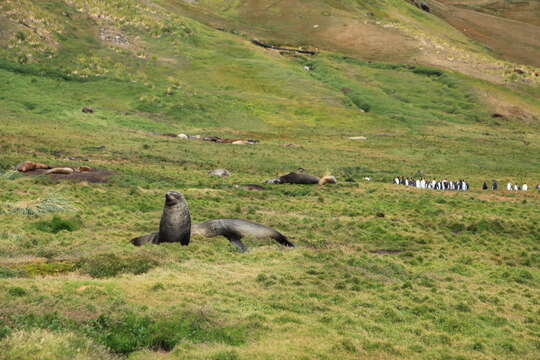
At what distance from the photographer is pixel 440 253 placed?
25984 millimetres

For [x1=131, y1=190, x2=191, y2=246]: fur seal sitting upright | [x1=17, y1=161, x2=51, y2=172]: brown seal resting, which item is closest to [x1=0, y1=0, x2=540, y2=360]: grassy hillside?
[x1=131, y1=190, x2=191, y2=246]: fur seal sitting upright

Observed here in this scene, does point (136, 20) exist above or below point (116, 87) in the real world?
above

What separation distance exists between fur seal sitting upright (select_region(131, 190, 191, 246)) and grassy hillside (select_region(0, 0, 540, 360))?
2.50 ft

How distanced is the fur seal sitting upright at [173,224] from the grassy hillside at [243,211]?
30.0 inches

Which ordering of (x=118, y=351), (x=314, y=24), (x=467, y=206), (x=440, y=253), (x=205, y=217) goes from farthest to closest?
(x=314, y=24) < (x=467, y=206) < (x=205, y=217) < (x=440, y=253) < (x=118, y=351)

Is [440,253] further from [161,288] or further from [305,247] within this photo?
[161,288]

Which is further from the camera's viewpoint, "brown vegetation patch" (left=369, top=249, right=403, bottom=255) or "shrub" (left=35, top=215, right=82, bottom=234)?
"brown vegetation patch" (left=369, top=249, right=403, bottom=255)

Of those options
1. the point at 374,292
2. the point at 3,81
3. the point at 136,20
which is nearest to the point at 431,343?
the point at 374,292

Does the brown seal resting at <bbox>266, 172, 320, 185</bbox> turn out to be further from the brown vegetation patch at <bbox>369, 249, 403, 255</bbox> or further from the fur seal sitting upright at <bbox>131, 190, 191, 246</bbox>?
the fur seal sitting upright at <bbox>131, 190, 191, 246</bbox>

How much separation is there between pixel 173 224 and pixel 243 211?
31.7 ft

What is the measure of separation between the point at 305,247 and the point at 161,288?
973cm

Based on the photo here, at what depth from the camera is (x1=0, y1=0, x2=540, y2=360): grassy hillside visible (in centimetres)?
1356

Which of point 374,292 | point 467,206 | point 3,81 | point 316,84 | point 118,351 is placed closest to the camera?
point 118,351

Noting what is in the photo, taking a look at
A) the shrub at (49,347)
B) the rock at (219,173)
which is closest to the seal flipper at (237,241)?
the shrub at (49,347)
